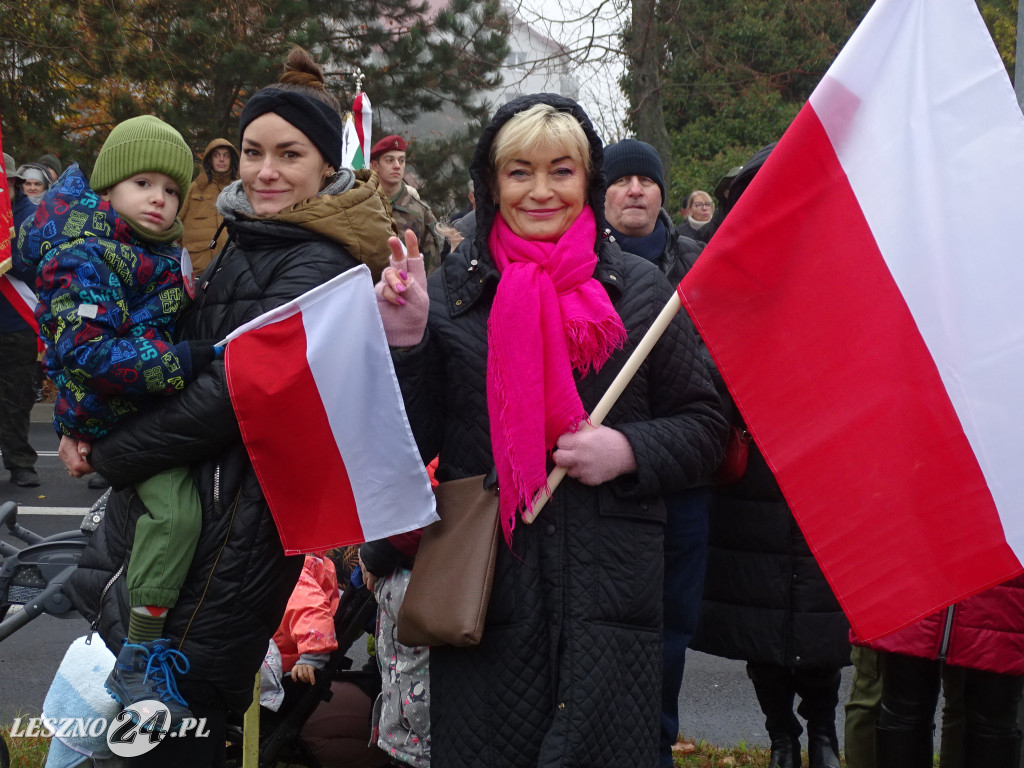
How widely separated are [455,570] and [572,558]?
0.94ft

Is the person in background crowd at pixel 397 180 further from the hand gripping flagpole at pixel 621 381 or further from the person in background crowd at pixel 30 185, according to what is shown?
the hand gripping flagpole at pixel 621 381

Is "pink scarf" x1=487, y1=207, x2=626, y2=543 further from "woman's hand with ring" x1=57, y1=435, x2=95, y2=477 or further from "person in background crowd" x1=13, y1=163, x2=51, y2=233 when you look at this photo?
"person in background crowd" x1=13, y1=163, x2=51, y2=233

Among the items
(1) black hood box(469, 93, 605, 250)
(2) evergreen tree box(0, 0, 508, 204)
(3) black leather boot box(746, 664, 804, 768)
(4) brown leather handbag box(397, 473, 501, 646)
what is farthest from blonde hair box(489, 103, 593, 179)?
(2) evergreen tree box(0, 0, 508, 204)

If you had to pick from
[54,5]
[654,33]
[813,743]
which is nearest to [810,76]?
[654,33]

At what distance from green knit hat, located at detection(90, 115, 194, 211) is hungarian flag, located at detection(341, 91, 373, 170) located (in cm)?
293

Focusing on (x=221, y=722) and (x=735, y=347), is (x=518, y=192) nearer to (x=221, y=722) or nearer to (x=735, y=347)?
(x=735, y=347)

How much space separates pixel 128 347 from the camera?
262 cm

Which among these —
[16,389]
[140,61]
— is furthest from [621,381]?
[140,61]

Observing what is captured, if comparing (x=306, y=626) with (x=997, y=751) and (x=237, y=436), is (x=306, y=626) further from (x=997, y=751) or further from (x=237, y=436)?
(x=997, y=751)

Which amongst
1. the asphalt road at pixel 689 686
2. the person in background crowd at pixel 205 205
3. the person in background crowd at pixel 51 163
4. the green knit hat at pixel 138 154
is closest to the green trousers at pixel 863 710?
the asphalt road at pixel 689 686

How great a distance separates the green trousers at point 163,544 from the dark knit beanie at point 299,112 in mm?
989

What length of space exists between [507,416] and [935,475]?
98 centimetres

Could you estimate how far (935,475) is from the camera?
2.40 m

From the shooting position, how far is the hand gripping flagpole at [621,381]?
8.46 ft
